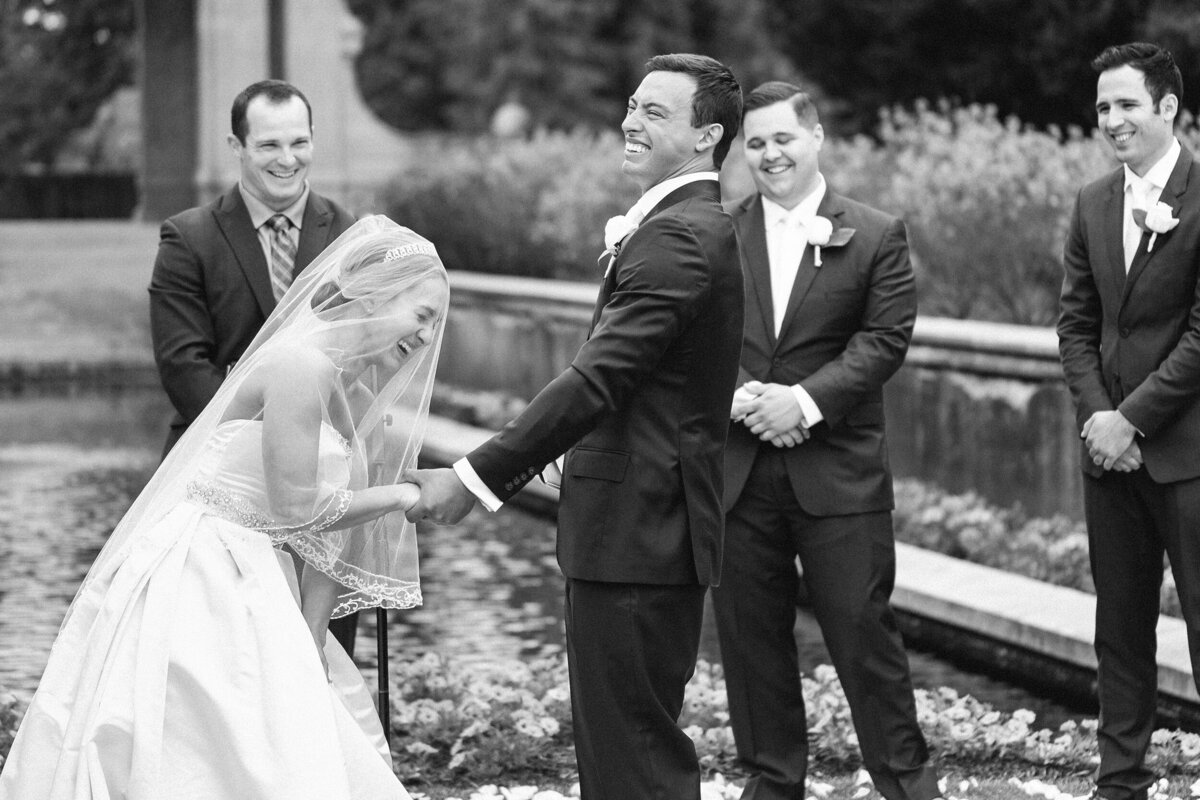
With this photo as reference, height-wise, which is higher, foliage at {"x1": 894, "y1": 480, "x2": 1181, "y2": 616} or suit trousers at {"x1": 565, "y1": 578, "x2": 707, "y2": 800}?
suit trousers at {"x1": 565, "y1": 578, "x2": 707, "y2": 800}

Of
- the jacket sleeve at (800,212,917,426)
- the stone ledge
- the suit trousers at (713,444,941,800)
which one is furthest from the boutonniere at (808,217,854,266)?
the stone ledge

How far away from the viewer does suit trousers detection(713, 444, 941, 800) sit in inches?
202

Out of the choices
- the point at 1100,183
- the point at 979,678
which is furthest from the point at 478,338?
the point at 1100,183

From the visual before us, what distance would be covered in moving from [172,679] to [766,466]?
183 cm

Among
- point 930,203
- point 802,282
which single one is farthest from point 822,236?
point 930,203

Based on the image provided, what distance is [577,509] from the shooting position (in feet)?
14.0

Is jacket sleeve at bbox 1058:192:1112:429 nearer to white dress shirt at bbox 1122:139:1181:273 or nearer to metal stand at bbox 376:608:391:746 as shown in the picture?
white dress shirt at bbox 1122:139:1181:273

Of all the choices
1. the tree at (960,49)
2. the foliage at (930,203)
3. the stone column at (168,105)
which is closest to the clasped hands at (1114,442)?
the foliage at (930,203)

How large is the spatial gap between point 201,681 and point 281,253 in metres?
1.79

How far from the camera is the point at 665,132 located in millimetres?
4270

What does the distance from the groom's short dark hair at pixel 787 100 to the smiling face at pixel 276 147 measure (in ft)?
4.35

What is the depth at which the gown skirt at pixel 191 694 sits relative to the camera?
13.9 feet

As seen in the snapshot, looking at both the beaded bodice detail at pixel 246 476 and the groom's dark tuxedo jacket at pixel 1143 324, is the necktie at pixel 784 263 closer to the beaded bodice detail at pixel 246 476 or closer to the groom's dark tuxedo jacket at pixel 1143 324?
the groom's dark tuxedo jacket at pixel 1143 324

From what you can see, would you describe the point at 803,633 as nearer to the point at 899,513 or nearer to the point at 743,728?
the point at 899,513
